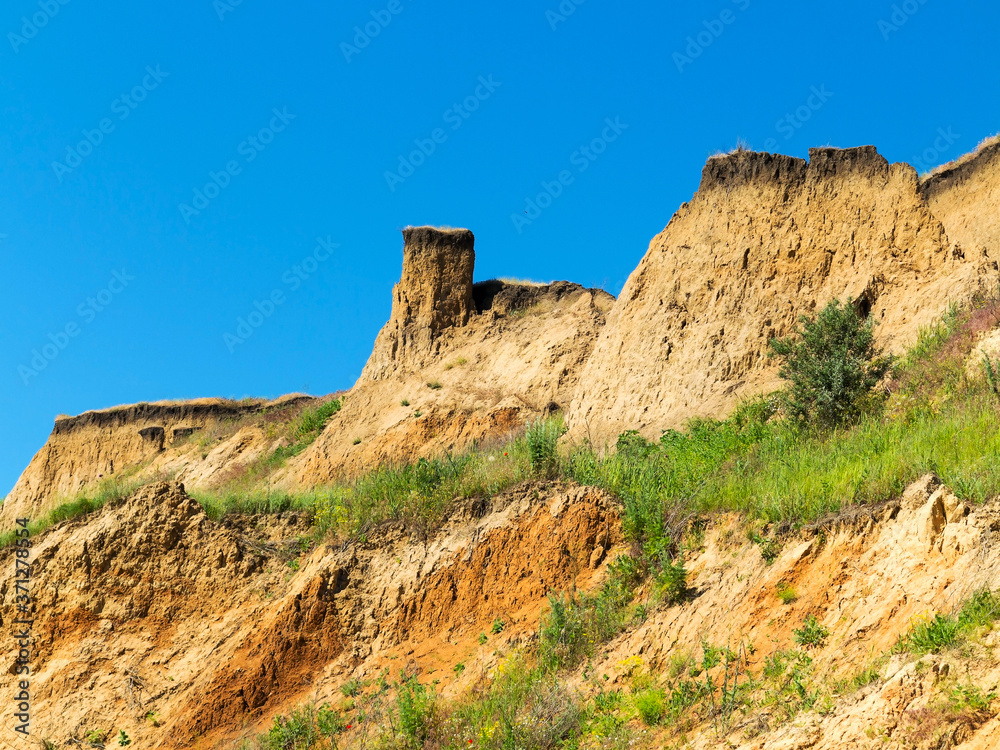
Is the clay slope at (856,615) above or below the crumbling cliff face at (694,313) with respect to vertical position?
below

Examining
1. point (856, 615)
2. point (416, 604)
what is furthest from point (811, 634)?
point (416, 604)

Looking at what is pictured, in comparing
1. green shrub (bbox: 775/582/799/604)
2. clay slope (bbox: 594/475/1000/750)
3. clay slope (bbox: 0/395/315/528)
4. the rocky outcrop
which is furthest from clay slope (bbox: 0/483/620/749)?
clay slope (bbox: 0/395/315/528)

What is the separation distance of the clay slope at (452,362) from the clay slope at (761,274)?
8.79 ft

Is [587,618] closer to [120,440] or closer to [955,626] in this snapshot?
[955,626]

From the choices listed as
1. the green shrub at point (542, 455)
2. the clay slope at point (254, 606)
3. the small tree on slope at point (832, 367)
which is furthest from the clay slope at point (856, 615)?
the small tree on slope at point (832, 367)

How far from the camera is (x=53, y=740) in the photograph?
12.5 meters

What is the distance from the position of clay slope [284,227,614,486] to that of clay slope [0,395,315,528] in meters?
7.97

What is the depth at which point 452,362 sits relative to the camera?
25938mm

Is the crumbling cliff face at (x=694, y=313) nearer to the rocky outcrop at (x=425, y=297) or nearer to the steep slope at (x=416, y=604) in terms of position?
the rocky outcrop at (x=425, y=297)

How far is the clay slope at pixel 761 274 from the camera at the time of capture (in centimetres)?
1745

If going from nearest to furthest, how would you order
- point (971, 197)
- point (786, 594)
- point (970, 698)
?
point (970, 698)
point (786, 594)
point (971, 197)

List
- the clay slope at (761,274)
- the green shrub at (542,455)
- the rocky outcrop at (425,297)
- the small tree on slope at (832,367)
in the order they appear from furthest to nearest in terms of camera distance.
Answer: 1. the rocky outcrop at (425,297)
2. the clay slope at (761,274)
3. the small tree on slope at (832,367)
4. the green shrub at (542,455)

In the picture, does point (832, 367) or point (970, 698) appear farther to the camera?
point (832, 367)

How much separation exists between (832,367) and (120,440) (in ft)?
98.9
